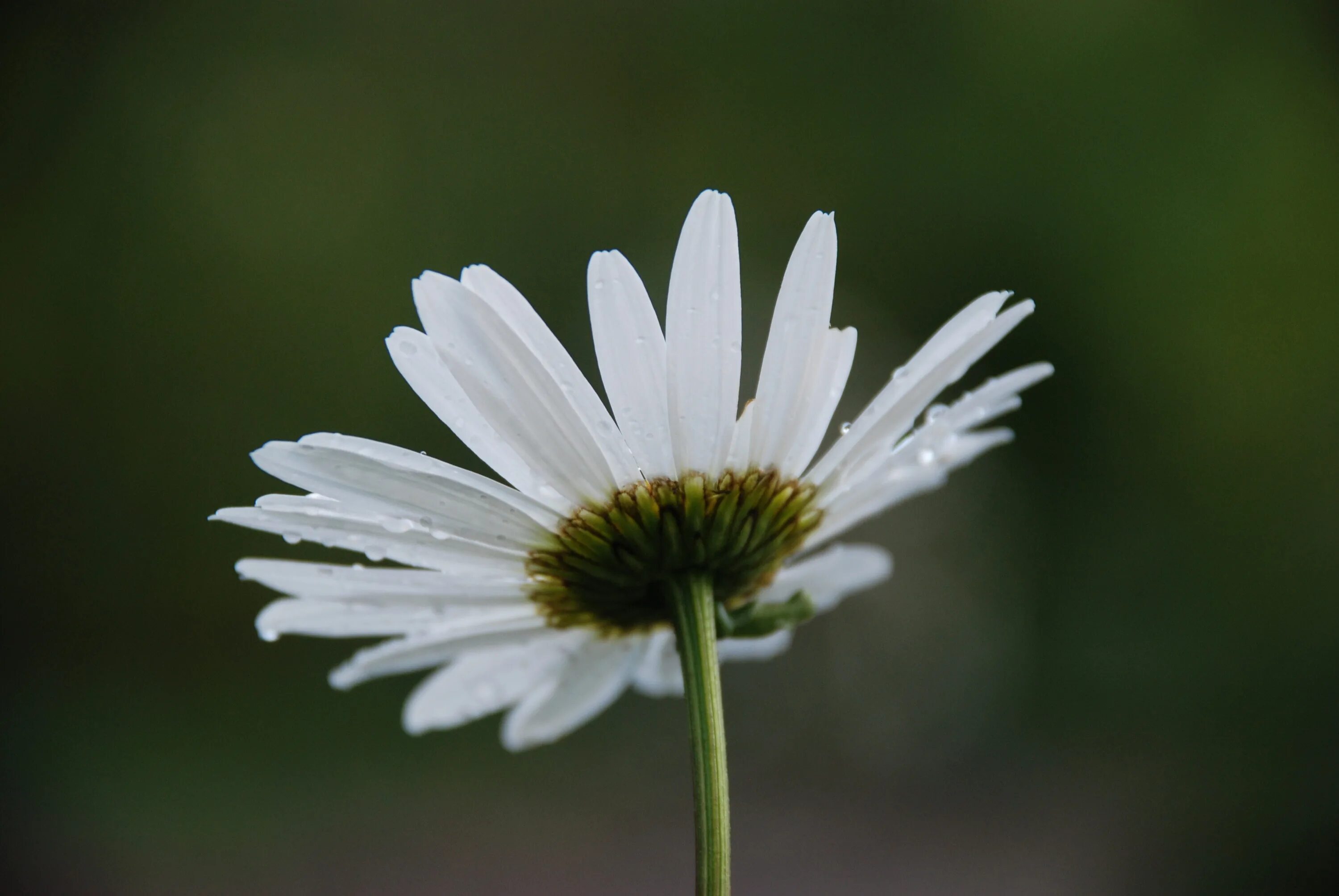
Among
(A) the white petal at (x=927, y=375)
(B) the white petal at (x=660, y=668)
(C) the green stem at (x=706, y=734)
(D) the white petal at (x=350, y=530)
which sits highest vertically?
(A) the white petal at (x=927, y=375)

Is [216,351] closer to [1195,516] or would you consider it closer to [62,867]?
[62,867]

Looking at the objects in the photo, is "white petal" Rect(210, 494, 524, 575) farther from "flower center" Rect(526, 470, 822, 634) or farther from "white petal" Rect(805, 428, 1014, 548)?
"white petal" Rect(805, 428, 1014, 548)

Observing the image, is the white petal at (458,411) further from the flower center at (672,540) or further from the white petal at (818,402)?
the white petal at (818,402)

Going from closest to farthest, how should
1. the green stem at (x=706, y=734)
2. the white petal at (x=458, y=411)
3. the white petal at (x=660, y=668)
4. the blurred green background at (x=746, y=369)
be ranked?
the green stem at (x=706, y=734) < the white petal at (x=458, y=411) < the white petal at (x=660, y=668) < the blurred green background at (x=746, y=369)

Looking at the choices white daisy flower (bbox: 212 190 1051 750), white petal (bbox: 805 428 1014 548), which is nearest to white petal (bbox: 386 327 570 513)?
white daisy flower (bbox: 212 190 1051 750)

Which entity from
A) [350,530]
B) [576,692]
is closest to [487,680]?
[576,692]

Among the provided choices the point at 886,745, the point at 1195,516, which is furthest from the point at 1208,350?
the point at 886,745

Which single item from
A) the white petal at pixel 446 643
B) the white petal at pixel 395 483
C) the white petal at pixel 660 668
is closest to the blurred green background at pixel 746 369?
the white petal at pixel 660 668

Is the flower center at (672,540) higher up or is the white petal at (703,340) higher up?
the white petal at (703,340)

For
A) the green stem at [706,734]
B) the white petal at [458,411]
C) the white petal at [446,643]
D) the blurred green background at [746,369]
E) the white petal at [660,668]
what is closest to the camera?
the green stem at [706,734]
